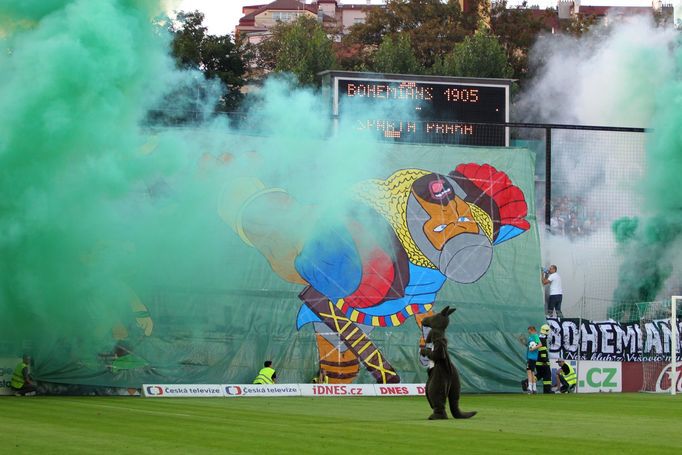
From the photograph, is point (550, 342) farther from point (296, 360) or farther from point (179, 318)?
point (179, 318)

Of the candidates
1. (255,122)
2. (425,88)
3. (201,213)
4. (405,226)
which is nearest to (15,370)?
(201,213)

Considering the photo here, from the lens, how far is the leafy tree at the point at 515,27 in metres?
69.9

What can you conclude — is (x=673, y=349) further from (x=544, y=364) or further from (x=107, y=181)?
(x=107, y=181)

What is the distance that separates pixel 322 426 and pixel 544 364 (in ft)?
46.0

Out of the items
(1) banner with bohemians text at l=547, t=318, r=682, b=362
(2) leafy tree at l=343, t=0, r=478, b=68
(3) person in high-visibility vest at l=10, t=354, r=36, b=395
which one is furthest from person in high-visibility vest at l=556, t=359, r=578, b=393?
(2) leafy tree at l=343, t=0, r=478, b=68

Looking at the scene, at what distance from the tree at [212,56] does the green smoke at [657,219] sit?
478 inches

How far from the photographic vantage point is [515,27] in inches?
2781

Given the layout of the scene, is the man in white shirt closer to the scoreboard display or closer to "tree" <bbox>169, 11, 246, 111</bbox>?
the scoreboard display

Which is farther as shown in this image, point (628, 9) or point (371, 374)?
point (628, 9)

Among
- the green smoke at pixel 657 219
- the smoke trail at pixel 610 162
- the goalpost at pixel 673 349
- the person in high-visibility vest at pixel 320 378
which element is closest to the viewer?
the goalpost at pixel 673 349

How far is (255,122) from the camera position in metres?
30.7

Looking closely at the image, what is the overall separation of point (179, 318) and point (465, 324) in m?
7.43

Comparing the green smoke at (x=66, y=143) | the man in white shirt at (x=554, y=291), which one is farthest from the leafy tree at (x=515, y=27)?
the green smoke at (x=66, y=143)

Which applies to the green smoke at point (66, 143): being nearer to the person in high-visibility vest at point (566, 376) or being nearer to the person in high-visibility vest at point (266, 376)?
the person in high-visibility vest at point (266, 376)
